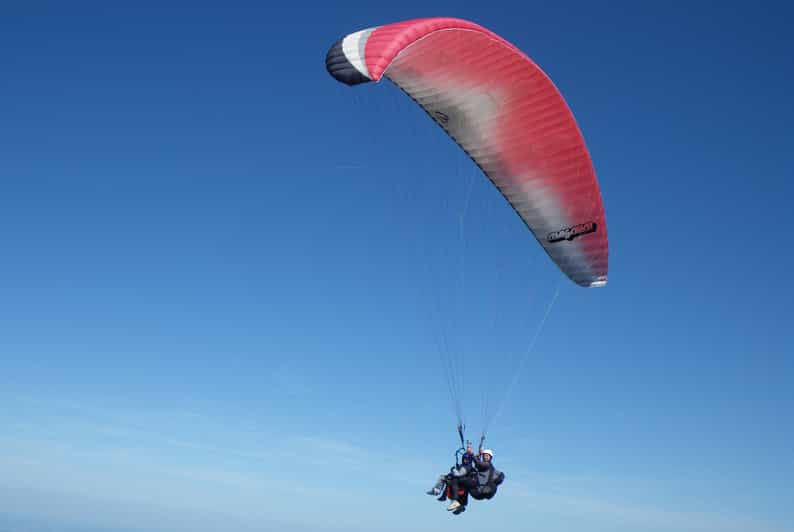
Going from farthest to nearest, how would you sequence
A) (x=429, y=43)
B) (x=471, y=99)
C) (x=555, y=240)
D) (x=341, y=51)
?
(x=555, y=240) < (x=471, y=99) < (x=429, y=43) < (x=341, y=51)

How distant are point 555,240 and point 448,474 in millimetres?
6022

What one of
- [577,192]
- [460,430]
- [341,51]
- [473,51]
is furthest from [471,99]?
[460,430]

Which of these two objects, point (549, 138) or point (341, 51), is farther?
point (549, 138)

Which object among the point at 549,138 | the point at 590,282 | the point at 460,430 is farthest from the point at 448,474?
the point at 549,138

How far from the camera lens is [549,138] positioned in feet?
63.4

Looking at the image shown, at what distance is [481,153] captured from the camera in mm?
19922

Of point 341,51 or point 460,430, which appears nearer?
point 341,51

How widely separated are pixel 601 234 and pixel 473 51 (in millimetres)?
5148

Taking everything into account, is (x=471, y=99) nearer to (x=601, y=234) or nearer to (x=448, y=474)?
(x=601, y=234)

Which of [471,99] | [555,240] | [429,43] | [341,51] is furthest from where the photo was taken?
[555,240]

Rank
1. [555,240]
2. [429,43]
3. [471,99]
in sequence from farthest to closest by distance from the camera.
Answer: [555,240]
[471,99]
[429,43]

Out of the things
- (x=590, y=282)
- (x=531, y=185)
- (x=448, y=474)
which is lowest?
(x=448, y=474)

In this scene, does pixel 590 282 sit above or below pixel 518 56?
below

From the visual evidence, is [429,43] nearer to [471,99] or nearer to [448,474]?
[471,99]
